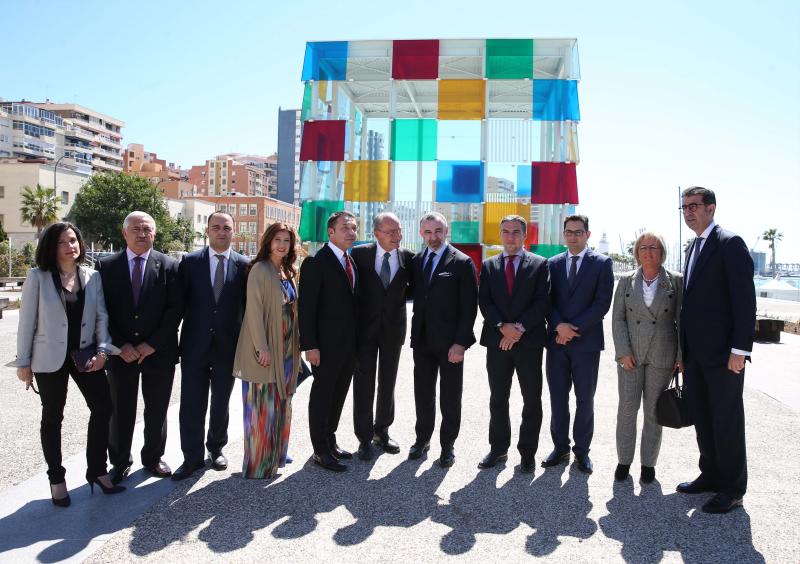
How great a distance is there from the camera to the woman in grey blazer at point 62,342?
4098mm

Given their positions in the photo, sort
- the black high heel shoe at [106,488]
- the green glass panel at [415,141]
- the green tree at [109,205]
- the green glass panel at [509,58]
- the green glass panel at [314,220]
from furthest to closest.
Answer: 1. the green tree at [109,205]
2. the green glass panel at [415,141]
3. the green glass panel at [314,220]
4. the green glass panel at [509,58]
5. the black high heel shoe at [106,488]

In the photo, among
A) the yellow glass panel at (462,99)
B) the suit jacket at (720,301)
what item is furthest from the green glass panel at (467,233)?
the suit jacket at (720,301)

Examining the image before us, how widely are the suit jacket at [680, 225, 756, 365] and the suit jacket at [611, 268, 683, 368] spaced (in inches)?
8.4

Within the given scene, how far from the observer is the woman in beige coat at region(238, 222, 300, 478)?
15.5 ft

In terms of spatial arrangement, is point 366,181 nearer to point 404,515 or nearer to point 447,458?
point 447,458

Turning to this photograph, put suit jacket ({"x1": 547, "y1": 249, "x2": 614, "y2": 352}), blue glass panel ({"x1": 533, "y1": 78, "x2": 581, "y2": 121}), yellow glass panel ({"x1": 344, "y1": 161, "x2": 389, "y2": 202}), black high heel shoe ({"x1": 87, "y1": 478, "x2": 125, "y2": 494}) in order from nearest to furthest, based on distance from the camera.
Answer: black high heel shoe ({"x1": 87, "y1": 478, "x2": 125, "y2": 494}), suit jacket ({"x1": 547, "y1": 249, "x2": 614, "y2": 352}), blue glass panel ({"x1": 533, "y1": 78, "x2": 581, "y2": 121}), yellow glass panel ({"x1": 344, "y1": 161, "x2": 389, "y2": 202})

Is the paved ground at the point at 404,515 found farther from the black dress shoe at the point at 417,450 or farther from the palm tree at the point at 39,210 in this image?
the palm tree at the point at 39,210

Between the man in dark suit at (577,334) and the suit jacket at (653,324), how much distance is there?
0.19 meters

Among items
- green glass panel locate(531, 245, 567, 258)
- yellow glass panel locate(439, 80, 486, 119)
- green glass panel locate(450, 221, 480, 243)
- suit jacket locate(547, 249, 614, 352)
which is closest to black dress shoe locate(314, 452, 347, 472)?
suit jacket locate(547, 249, 614, 352)

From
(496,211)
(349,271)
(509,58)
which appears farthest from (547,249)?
(349,271)

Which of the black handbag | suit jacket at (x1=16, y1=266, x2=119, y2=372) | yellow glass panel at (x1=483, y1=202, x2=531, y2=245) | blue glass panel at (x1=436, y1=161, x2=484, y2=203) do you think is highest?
blue glass panel at (x1=436, y1=161, x2=484, y2=203)

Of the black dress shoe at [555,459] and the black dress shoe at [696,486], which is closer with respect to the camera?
the black dress shoe at [696,486]

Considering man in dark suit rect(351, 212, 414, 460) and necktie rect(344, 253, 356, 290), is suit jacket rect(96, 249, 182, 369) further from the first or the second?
man in dark suit rect(351, 212, 414, 460)

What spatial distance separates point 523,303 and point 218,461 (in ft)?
9.06
